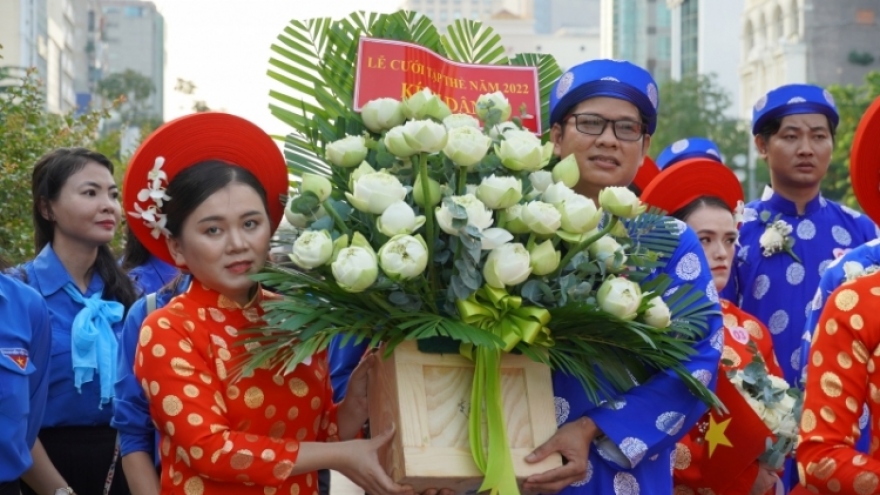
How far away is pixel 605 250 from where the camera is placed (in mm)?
3602

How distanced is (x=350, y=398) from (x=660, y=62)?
103037mm

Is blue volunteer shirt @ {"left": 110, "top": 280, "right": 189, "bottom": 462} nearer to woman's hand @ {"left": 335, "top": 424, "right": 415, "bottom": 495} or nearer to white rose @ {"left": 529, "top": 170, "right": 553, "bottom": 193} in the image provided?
woman's hand @ {"left": 335, "top": 424, "right": 415, "bottom": 495}

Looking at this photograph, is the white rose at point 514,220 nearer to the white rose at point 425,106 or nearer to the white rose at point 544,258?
the white rose at point 544,258

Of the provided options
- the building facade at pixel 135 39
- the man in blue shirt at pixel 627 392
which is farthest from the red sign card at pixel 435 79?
the building facade at pixel 135 39

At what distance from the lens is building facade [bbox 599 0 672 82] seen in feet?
345

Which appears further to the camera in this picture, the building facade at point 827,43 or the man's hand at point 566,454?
the building facade at point 827,43

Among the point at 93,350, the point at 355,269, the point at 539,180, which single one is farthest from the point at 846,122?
the point at 355,269

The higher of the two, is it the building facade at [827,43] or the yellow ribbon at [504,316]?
the building facade at [827,43]

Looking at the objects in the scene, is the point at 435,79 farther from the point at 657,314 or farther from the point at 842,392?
the point at 842,392

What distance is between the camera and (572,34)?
529ft

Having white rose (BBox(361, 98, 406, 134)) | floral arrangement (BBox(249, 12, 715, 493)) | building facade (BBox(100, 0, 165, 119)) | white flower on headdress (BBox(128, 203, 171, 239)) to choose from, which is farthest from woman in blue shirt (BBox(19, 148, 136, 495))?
building facade (BBox(100, 0, 165, 119))

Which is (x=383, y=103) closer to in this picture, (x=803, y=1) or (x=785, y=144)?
(x=785, y=144)

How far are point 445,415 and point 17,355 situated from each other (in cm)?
128

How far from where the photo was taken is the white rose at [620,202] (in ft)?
11.8
